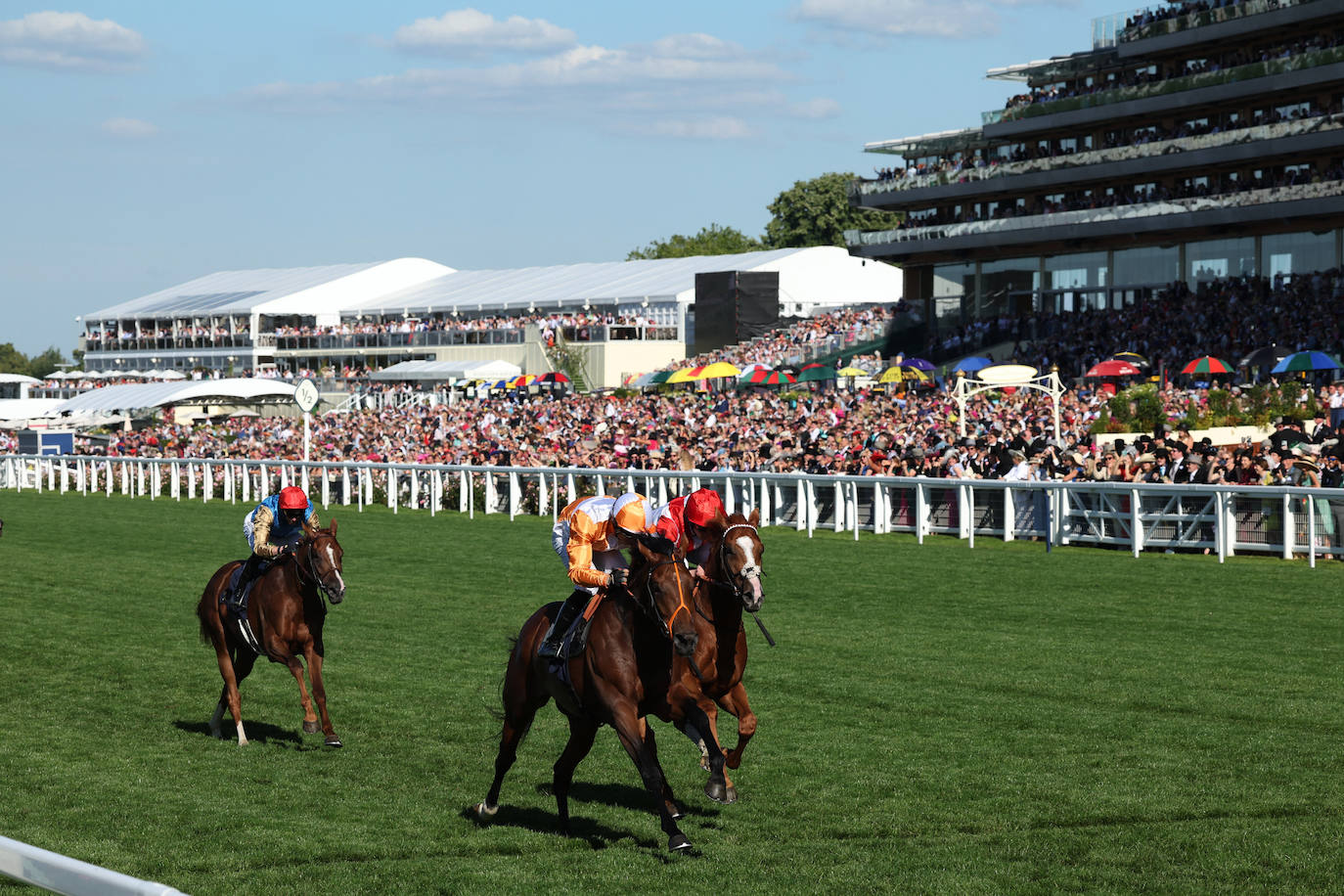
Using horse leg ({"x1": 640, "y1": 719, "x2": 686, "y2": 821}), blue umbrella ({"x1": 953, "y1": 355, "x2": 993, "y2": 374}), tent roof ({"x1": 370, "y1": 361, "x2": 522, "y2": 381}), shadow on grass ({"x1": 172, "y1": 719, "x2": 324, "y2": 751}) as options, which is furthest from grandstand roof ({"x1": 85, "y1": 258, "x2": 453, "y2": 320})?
horse leg ({"x1": 640, "y1": 719, "x2": 686, "y2": 821})

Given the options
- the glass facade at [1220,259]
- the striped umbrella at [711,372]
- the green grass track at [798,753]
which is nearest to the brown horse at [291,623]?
the green grass track at [798,753]

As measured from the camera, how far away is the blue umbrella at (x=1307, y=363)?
23.6m

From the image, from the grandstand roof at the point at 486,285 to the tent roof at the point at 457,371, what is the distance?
8147 mm

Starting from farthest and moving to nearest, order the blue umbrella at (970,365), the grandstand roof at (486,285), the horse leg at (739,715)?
the grandstand roof at (486,285), the blue umbrella at (970,365), the horse leg at (739,715)

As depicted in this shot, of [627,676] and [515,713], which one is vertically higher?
[627,676]

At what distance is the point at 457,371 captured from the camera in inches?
2036

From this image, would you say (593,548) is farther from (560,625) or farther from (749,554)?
(749,554)

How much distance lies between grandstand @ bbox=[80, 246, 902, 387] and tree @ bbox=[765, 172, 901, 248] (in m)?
19.3

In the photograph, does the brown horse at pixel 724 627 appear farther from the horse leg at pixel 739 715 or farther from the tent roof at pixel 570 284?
the tent roof at pixel 570 284

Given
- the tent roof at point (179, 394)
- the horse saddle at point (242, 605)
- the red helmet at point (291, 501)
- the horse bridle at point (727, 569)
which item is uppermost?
the tent roof at point (179, 394)

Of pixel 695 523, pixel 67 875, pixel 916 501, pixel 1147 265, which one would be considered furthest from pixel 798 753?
pixel 1147 265

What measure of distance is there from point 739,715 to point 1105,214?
3846cm

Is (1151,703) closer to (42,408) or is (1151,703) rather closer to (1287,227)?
(1287,227)

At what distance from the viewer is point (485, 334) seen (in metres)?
57.9
